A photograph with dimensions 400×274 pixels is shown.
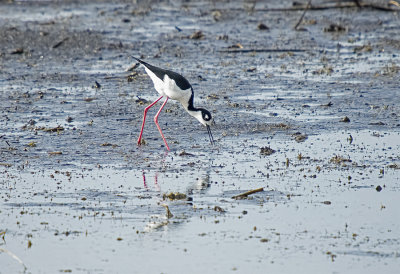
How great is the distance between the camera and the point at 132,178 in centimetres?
844

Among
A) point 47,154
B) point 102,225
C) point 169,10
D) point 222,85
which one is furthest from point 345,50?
point 102,225

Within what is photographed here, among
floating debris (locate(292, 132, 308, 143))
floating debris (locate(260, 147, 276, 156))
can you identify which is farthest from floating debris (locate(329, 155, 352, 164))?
floating debris (locate(292, 132, 308, 143))

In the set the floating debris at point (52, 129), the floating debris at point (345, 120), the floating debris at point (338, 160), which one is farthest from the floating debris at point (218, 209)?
the floating debris at point (345, 120)

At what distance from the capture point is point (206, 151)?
9.55 meters

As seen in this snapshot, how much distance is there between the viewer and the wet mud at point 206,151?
21.1ft

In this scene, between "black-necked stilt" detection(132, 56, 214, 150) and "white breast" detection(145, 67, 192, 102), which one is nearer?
"black-necked stilt" detection(132, 56, 214, 150)

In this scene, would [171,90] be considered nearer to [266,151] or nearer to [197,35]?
[266,151]

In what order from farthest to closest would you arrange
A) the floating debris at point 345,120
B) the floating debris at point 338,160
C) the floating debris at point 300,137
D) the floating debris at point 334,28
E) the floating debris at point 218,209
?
the floating debris at point 334,28 → the floating debris at point 345,120 → the floating debris at point 300,137 → the floating debris at point 338,160 → the floating debris at point 218,209

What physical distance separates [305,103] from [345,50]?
4.33m

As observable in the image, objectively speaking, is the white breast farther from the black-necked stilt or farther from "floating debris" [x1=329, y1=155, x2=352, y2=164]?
"floating debris" [x1=329, y1=155, x2=352, y2=164]

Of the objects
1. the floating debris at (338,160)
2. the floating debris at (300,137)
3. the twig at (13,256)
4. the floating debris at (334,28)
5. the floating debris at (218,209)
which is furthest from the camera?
the floating debris at (334,28)

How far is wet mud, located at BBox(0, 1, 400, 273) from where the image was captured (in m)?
6.45

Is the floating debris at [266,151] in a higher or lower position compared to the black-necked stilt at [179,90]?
lower

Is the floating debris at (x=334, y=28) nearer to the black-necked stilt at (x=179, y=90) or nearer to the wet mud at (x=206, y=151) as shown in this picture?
the wet mud at (x=206, y=151)
